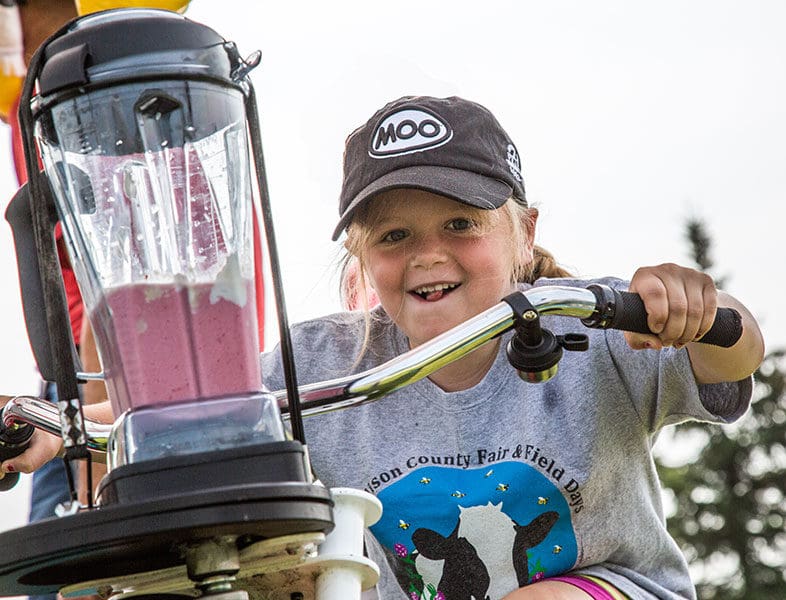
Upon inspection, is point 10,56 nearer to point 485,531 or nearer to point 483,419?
point 483,419

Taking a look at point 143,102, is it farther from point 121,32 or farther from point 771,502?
point 771,502

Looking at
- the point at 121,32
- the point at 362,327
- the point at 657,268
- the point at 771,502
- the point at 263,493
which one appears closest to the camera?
the point at 263,493

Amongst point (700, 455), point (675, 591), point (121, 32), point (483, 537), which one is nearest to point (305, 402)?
point (121, 32)

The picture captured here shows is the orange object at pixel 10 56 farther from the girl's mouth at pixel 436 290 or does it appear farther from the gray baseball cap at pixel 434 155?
the girl's mouth at pixel 436 290

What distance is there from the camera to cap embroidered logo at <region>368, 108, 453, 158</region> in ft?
7.38

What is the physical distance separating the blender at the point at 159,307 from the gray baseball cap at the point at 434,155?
0.72m

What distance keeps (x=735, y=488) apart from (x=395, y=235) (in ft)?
50.9

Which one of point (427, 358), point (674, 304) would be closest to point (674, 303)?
point (674, 304)

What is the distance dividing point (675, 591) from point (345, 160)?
1.06m

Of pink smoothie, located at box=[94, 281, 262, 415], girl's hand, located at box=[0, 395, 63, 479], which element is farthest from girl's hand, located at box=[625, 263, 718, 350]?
girl's hand, located at box=[0, 395, 63, 479]

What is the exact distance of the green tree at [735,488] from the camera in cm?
1659

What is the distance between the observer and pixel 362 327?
2.79 meters

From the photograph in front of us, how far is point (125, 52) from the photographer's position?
54.8 inches

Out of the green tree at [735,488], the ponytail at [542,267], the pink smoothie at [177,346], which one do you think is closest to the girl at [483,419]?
the ponytail at [542,267]
